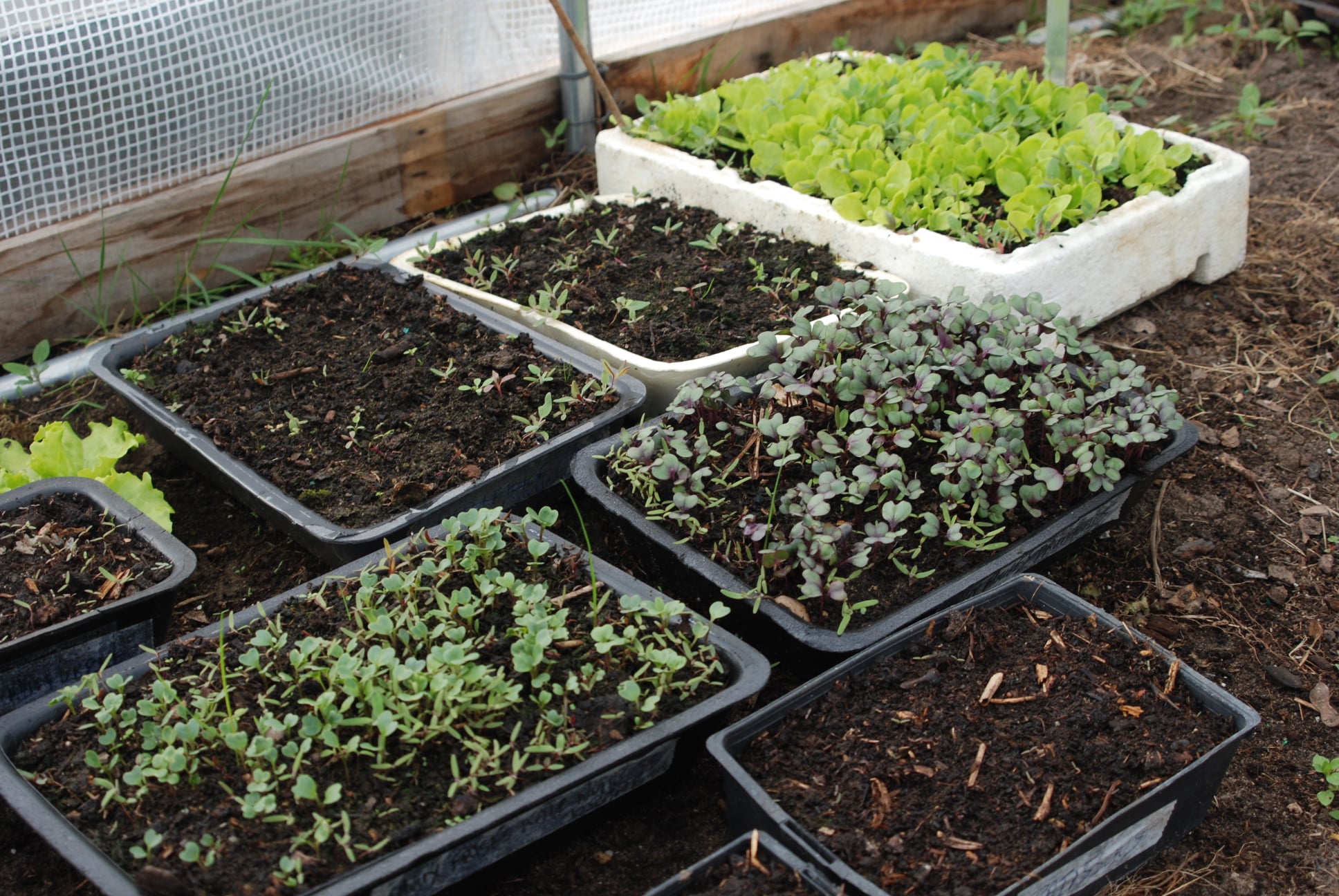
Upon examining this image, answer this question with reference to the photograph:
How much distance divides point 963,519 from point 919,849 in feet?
2.19

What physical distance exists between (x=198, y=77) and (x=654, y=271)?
119 centimetres

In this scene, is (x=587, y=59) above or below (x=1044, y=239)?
above

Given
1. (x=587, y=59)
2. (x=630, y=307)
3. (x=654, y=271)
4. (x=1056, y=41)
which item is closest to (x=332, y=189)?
(x=587, y=59)

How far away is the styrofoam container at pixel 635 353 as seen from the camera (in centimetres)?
243

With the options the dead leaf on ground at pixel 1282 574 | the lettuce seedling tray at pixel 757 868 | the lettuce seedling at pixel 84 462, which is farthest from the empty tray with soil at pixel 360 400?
the dead leaf on ground at pixel 1282 574

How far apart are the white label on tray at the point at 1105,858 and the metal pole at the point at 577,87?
Result: 254cm

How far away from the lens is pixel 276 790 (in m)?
1.56

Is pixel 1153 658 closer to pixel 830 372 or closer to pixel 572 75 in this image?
pixel 830 372

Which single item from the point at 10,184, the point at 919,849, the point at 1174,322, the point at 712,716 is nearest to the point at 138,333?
the point at 10,184

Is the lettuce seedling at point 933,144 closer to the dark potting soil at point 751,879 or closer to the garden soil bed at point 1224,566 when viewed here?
the garden soil bed at point 1224,566

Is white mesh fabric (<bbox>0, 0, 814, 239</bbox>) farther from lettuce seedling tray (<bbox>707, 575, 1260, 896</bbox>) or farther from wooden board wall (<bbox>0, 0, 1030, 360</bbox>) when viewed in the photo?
lettuce seedling tray (<bbox>707, 575, 1260, 896</bbox>)

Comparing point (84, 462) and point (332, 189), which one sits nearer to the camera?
point (84, 462)

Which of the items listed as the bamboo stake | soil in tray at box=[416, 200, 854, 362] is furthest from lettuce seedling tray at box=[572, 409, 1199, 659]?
the bamboo stake

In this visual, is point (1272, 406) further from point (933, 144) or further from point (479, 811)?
point (479, 811)
